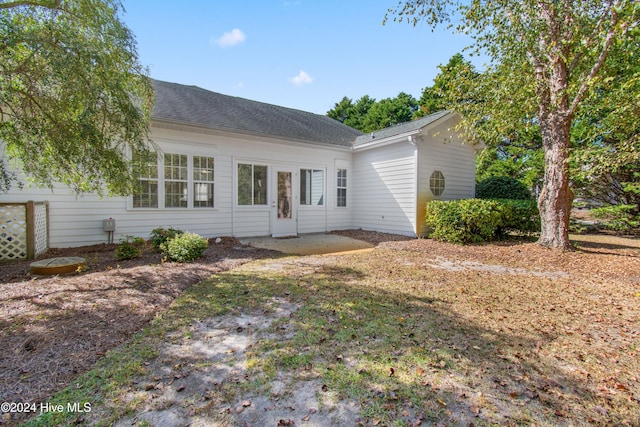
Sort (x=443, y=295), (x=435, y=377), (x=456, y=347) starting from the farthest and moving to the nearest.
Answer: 1. (x=443, y=295)
2. (x=456, y=347)
3. (x=435, y=377)

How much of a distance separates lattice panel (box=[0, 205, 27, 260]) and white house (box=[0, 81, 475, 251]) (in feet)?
3.56

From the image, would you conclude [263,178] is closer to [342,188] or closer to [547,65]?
[342,188]

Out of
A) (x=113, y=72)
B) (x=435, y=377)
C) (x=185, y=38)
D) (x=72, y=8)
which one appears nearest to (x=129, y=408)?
(x=435, y=377)

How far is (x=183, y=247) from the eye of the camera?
6008 mm

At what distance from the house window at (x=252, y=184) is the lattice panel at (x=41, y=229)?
4585mm

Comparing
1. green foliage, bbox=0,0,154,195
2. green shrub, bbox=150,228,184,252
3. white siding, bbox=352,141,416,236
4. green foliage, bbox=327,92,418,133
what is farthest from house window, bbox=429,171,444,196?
green foliage, bbox=327,92,418,133

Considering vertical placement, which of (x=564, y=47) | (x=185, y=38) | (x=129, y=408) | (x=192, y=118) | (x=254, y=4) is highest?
(x=254, y=4)

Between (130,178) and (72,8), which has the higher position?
(72,8)

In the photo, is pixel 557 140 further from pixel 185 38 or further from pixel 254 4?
pixel 185 38

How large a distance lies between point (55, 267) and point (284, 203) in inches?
247

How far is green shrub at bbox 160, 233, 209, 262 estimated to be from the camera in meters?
5.98

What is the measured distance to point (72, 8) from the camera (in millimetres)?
4141

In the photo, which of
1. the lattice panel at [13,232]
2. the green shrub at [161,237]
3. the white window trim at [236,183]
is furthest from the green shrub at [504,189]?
the lattice panel at [13,232]

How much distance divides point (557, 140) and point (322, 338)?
7684mm
